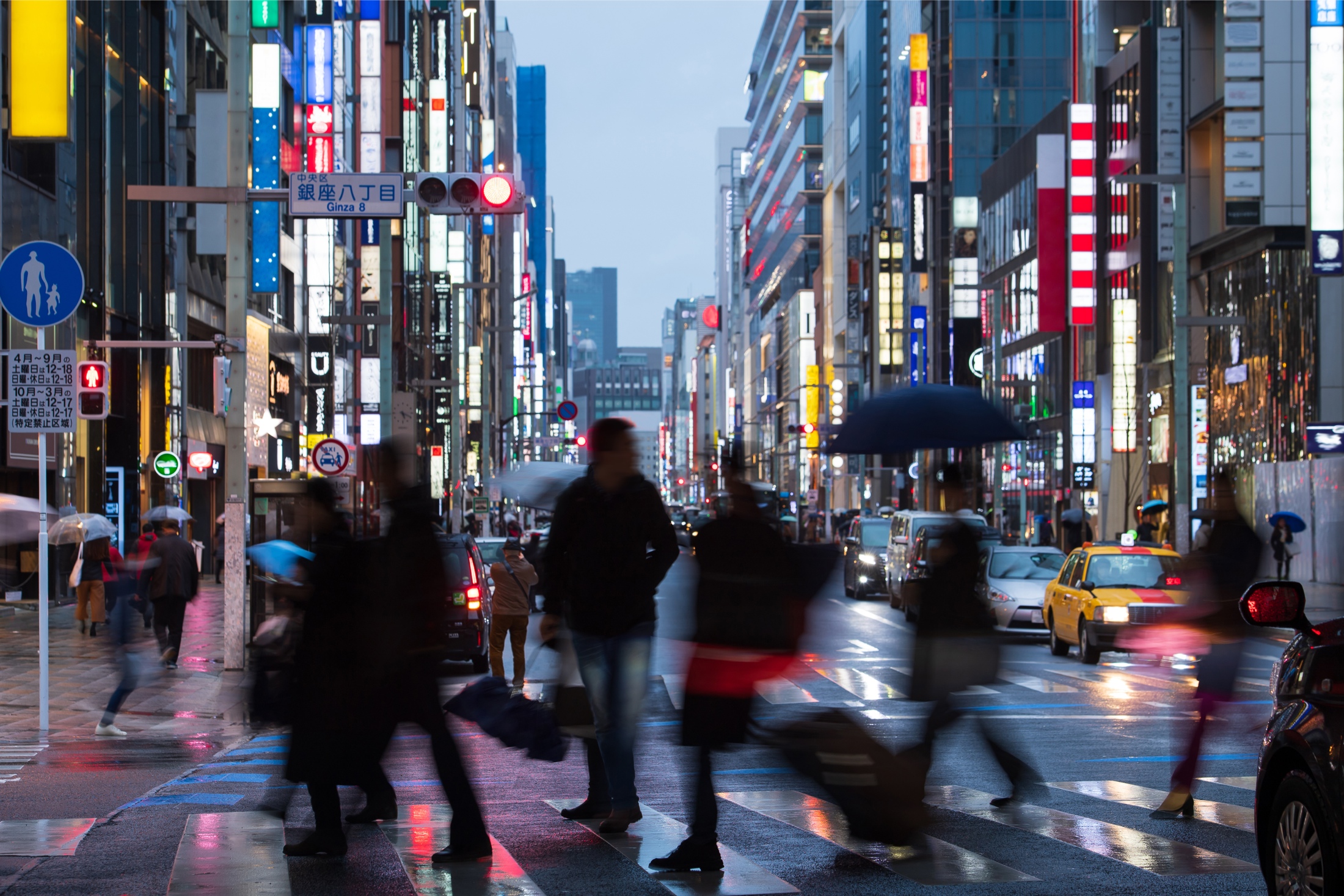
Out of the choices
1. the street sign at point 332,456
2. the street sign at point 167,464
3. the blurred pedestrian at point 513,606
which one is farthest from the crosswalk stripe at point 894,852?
the street sign at point 167,464

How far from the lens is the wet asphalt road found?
294 inches

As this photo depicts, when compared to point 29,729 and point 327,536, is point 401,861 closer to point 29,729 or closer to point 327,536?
point 327,536

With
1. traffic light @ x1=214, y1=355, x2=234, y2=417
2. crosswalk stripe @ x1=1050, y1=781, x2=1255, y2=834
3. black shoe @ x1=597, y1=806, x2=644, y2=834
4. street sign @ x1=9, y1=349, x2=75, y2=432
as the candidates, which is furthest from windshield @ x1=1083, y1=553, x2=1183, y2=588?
traffic light @ x1=214, y1=355, x2=234, y2=417

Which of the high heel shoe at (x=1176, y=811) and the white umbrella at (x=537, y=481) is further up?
the white umbrella at (x=537, y=481)

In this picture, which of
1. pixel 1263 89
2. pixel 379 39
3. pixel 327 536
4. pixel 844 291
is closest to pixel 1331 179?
pixel 1263 89

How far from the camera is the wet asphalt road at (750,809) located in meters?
7.48

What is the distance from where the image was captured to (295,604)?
8203 mm

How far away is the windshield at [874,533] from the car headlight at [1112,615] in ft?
59.5

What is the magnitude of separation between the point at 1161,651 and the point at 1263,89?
21.1 meters

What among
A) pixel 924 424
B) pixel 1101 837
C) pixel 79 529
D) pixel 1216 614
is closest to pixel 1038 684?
pixel 1216 614

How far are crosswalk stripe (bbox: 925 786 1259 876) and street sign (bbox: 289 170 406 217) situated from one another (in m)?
10.8

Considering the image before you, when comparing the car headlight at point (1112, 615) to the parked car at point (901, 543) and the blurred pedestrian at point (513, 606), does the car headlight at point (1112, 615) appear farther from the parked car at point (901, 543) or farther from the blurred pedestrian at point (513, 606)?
the parked car at point (901, 543)

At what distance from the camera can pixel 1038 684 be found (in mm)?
18312

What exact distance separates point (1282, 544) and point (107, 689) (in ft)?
86.8
